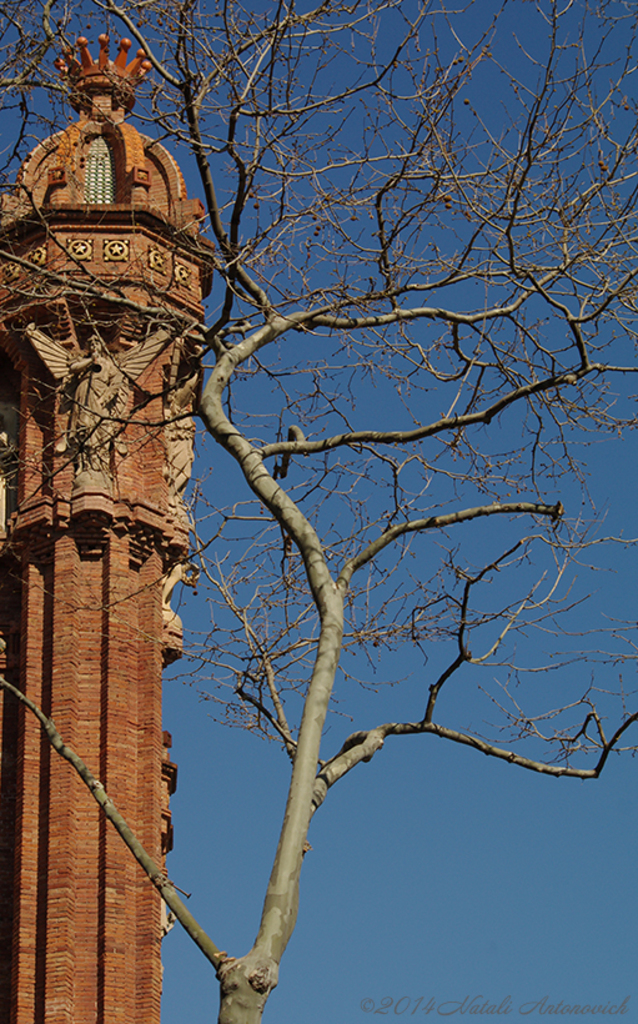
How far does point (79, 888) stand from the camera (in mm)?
17312

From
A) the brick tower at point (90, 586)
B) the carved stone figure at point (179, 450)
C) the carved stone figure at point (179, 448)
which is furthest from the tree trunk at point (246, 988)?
the carved stone figure at point (179, 450)

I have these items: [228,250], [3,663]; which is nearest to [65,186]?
[3,663]

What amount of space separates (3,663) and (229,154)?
36.8 ft

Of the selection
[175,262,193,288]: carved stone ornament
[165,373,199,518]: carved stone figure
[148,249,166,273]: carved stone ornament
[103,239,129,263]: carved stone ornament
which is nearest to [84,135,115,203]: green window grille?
[103,239,129,263]: carved stone ornament

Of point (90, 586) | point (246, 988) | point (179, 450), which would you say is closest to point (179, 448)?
point (179, 450)

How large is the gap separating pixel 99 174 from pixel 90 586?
20.5 ft

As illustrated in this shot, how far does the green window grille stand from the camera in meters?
21.8

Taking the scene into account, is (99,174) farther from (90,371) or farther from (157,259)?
(90,371)

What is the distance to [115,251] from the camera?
2033 centimetres

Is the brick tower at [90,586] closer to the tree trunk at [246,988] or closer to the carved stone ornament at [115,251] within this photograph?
the carved stone ornament at [115,251]

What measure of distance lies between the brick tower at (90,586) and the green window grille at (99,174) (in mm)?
26

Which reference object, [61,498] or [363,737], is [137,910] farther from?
[363,737]

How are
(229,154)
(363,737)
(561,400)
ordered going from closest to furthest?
(363,737) → (229,154) → (561,400)

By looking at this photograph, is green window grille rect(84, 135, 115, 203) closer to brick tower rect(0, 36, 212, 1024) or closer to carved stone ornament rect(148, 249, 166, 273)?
brick tower rect(0, 36, 212, 1024)
